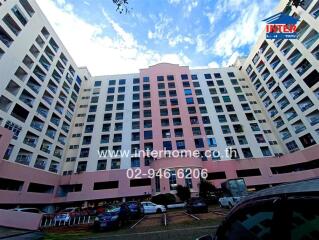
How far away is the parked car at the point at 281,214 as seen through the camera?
1.23m

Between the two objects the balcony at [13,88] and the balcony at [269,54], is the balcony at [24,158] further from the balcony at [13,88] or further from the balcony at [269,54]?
the balcony at [269,54]

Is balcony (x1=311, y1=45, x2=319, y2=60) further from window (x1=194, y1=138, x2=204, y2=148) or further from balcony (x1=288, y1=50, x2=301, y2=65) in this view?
window (x1=194, y1=138, x2=204, y2=148)

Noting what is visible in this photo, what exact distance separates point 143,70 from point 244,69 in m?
25.3

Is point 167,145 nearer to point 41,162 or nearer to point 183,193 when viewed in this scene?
point 183,193

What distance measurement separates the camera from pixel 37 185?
2956 cm

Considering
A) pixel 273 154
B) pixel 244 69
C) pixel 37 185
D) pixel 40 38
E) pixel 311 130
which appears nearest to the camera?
pixel 37 185

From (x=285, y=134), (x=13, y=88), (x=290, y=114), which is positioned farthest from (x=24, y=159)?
(x=290, y=114)

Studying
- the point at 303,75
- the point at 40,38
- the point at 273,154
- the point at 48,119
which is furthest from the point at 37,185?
the point at 303,75

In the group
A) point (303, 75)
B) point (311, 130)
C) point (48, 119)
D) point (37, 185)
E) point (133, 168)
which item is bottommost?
point (37, 185)

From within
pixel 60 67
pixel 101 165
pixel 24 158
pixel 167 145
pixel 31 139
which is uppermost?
pixel 60 67

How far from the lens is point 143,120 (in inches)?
1618

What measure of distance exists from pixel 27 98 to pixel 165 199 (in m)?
25.2

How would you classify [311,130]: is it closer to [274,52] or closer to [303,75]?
[303,75]

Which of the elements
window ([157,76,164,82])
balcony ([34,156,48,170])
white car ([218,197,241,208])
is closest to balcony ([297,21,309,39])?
window ([157,76,164,82])
